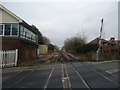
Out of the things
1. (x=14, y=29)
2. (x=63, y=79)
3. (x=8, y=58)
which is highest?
(x=14, y=29)

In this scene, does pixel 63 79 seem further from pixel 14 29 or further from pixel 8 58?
pixel 14 29

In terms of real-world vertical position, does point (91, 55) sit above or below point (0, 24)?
below

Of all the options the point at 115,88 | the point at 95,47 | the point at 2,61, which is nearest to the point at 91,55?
the point at 95,47

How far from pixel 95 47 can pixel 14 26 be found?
19.7 m

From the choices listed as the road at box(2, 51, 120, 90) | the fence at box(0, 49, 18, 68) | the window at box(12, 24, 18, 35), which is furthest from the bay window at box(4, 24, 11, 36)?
the road at box(2, 51, 120, 90)

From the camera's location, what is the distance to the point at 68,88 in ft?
20.5

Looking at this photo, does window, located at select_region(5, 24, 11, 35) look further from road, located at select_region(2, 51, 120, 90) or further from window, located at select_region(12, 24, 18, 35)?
road, located at select_region(2, 51, 120, 90)

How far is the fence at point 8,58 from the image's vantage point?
1414cm

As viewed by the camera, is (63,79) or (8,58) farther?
(8,58)

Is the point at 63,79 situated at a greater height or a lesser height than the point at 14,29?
lesser

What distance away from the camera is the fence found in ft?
46.4

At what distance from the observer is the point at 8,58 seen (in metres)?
14.9

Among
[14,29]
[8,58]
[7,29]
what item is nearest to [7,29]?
[7,29]

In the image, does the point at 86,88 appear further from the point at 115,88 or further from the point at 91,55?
the point at 91,55
